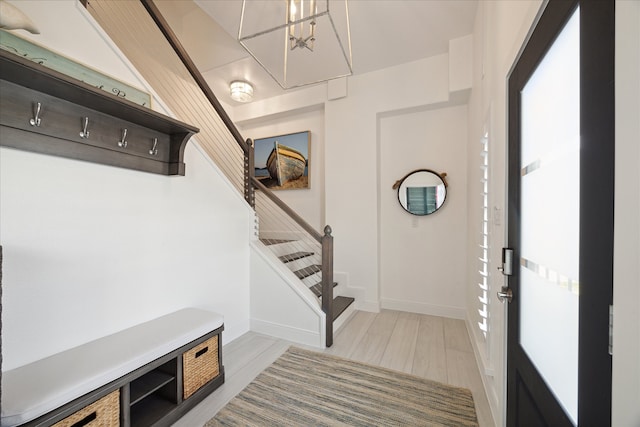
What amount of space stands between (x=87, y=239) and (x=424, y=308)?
3.45 metres

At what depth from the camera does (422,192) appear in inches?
125

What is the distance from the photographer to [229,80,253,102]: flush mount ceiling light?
11.6 feet

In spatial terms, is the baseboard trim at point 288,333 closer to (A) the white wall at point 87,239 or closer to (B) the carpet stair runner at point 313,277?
(B) the carpet stair runner at point 313,277

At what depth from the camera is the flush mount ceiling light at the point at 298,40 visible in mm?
2289

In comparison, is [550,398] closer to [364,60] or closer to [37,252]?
[37,252]

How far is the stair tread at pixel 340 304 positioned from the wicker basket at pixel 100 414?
1877 millimetres

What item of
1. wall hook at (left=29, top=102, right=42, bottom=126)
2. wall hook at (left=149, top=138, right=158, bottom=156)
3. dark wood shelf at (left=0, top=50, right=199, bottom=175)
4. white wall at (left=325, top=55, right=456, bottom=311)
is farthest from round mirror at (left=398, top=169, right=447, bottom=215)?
wall hook at (left=29, top=102, right=42, bottom=126)

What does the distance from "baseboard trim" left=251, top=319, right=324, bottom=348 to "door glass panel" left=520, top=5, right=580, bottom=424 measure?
1.71 metres

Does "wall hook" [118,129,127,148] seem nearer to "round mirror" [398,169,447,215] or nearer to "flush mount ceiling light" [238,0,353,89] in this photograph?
"flush mount ceiling light" [238,0,353,89]

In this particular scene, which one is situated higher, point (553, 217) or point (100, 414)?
point (553, 217)

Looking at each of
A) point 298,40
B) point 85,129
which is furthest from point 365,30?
point 85,129

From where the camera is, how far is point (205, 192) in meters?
2.19

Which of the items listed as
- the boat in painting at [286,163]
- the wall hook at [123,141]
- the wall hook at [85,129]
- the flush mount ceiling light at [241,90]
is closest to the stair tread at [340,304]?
the boat in painting at [286,163]

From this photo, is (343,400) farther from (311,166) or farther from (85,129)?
(311,166)
